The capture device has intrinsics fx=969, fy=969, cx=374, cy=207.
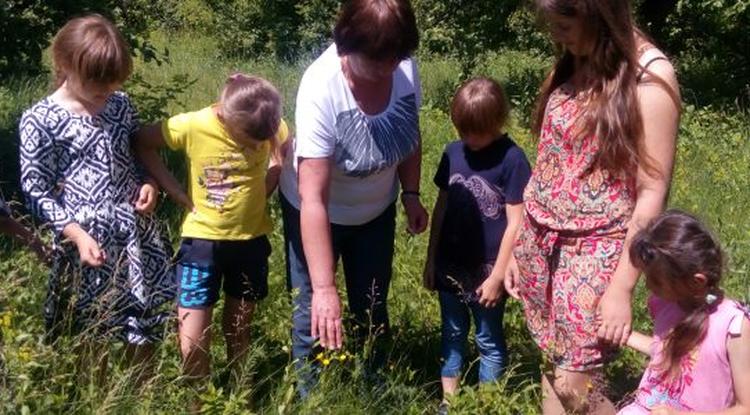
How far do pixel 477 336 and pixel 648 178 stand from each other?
1.26m

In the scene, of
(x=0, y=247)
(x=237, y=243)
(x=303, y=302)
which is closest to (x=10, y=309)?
(x=237, y=243)

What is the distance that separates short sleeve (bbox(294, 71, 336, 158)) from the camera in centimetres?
304

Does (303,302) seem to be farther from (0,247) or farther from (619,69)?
(0,247)

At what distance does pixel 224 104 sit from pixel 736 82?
36.5ft

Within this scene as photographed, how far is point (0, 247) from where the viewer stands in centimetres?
458

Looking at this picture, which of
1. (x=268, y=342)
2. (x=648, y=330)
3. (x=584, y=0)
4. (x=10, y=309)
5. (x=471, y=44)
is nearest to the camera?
(x=584, y=0)

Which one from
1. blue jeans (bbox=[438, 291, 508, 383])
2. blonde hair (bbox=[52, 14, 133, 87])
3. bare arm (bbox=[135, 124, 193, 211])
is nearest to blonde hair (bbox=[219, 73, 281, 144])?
bare arm (bbox=[135, 124, 193, 211])

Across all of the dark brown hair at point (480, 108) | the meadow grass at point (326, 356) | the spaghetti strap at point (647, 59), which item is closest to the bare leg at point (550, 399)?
the meadow grass at point (326, 356)

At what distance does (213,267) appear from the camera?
11.1 feet

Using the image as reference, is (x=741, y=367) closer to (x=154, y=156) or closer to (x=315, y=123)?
(x=315, y=123)

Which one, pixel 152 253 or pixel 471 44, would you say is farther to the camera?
pixel 471 44

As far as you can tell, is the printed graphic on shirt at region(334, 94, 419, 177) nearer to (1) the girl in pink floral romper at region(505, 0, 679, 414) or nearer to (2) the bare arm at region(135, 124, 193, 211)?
(1) the girl in pink floral romper at region(505, 0, 679, 414)

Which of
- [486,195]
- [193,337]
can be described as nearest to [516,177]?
[486,195]

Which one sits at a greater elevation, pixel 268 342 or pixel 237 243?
pixel 237 243
